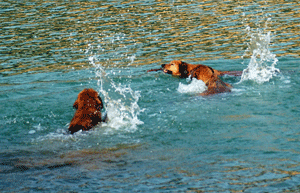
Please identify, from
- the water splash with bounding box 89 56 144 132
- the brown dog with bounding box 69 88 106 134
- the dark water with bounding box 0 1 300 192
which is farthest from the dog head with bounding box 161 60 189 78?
the brown dog with bounding box 69 88 106 134

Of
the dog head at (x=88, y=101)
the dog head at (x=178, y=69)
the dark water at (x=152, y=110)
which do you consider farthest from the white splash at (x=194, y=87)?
the dog head at (x=88, y=101)

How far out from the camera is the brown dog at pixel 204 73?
31.6 feet

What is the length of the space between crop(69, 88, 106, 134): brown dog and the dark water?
181mm

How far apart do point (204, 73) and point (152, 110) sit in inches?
89.1

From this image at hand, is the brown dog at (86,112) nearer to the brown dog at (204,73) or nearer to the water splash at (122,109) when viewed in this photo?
the water splash at (122,109)

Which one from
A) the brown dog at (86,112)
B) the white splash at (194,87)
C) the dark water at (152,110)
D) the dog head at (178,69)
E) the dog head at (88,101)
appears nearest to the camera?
the dark water at (152,110)

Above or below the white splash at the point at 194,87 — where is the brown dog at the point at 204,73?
above

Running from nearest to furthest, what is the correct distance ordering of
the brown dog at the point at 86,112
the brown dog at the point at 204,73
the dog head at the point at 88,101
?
the brown dog at the point at 86,112 < the dog head at the point at 88,101 < the brown dog at the point at 204,73

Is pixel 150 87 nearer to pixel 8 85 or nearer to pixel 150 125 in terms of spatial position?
pixel 150 125

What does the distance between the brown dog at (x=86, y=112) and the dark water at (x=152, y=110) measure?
0.59ft

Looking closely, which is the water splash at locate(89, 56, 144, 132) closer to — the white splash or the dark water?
the dark water

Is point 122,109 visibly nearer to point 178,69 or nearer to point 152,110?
point 152,110

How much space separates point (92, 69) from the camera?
1330 cm

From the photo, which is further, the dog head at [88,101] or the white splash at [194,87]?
the white splash at [194,87]
